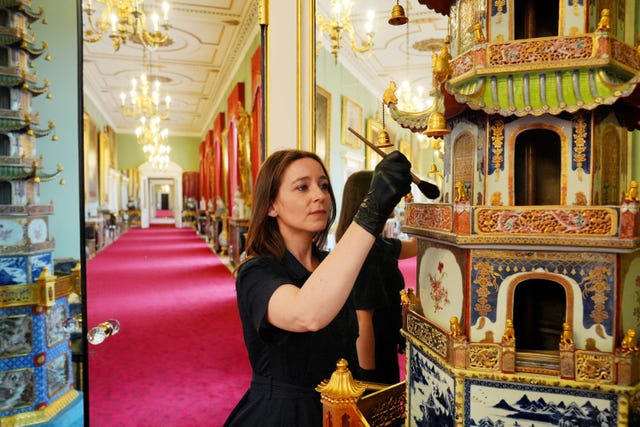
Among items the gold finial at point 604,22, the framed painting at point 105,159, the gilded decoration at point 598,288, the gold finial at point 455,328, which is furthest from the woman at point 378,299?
the framed painting at point 105,159

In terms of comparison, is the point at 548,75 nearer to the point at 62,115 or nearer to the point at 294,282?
the point at 294,282

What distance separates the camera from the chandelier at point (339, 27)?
261 centimetres

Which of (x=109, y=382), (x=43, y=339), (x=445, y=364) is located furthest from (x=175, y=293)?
(x=445, y=364)

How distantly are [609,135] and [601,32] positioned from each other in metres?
0.33

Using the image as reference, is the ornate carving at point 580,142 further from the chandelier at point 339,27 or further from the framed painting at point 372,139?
the chandelier at point 339,27

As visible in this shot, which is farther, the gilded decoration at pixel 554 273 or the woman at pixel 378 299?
the woman at pixel 378 299

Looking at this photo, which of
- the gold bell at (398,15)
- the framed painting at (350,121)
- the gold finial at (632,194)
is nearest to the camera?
the gold finial at (632,194)

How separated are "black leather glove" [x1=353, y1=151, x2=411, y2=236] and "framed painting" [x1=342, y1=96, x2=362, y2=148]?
1227 millimetres

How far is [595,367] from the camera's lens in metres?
1.33

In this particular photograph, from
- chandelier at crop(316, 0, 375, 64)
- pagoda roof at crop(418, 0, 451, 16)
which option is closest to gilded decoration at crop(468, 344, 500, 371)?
pagoda roof at crop(418, 0, 451, 16)

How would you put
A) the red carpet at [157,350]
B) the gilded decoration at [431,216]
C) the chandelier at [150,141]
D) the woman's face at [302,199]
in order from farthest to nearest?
the chandelier at [150,141] → the red carpet at [157,350] → the gilded decoration at [431,216] → the woman's face at [302,199]

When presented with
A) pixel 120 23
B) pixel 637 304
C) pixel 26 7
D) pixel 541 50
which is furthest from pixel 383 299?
pixel 120 23

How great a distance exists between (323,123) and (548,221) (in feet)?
5.39

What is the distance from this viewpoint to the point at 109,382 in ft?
11.8
